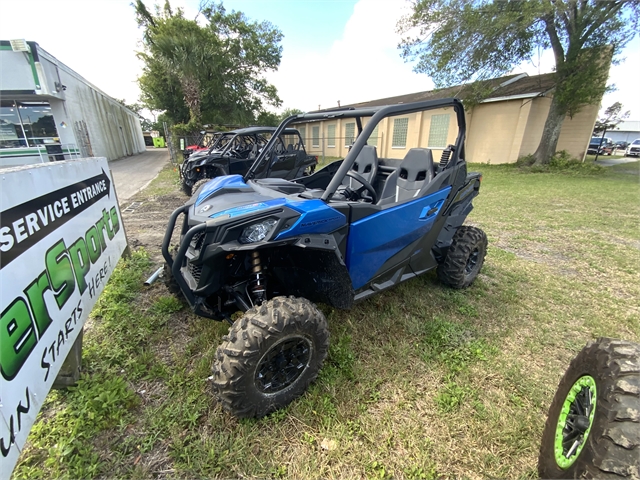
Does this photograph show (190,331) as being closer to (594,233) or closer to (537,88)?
(594,233)

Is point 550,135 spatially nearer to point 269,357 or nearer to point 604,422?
point 604,422

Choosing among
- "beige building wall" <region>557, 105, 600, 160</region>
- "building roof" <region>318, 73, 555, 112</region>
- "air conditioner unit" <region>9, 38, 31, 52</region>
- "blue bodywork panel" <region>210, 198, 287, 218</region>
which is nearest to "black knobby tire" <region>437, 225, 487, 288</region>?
"blue bodywork panel" <region>210, 198, 287, 218</region>

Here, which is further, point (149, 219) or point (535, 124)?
point (535, 124)

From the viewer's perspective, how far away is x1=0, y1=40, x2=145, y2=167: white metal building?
10.8m

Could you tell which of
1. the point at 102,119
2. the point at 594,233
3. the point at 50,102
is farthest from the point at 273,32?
the point at 594,233

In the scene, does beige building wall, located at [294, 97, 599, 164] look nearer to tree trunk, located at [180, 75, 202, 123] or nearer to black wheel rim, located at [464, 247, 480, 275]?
tree trunk, located at [180, 75, 202, 123]

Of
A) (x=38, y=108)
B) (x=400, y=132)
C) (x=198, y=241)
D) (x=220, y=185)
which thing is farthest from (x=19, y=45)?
(x=400, y=132)

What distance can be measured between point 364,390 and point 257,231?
1274 mm

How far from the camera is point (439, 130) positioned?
1627 cm

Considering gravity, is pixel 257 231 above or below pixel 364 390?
above

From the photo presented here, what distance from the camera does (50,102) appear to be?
12523 mm

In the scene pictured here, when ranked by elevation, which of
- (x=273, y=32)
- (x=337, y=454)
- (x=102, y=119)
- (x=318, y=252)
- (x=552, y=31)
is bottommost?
(x=337, y=454)

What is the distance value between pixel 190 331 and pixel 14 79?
14.6m

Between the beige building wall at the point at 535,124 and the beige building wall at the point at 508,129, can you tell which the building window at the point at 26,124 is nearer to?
the beige building wall at the point at 508,129
